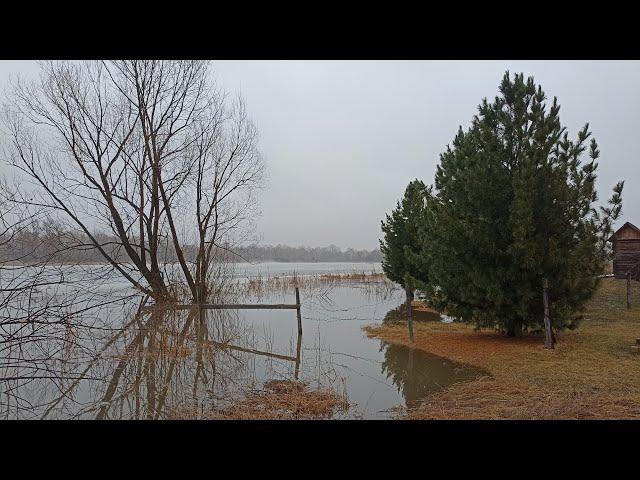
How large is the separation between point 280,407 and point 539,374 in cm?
398

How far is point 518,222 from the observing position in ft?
25.4

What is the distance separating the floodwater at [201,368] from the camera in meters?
5.43

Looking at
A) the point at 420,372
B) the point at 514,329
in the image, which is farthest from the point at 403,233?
the point at 420,372

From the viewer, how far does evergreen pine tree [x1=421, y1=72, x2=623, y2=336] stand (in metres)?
7.89

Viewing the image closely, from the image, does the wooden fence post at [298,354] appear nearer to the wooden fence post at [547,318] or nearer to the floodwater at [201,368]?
the floodwater at [201,368]

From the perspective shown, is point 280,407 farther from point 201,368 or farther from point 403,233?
point 403,233

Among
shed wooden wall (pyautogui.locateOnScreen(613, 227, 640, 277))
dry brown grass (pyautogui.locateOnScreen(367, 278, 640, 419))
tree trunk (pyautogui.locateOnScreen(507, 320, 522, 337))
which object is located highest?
shed wooden wall (pyautogui.locateOnScreen(613, 227, 640, 277))

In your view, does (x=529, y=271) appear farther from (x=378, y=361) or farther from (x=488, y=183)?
(x=378, y=361)

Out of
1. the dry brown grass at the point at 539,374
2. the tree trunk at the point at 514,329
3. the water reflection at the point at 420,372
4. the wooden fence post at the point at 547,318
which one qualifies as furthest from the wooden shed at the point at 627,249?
the water reflection at the point at 420,372

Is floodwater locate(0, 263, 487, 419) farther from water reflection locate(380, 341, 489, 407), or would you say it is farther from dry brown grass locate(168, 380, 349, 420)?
dry brown grass locate(168, 380, 349, 420)

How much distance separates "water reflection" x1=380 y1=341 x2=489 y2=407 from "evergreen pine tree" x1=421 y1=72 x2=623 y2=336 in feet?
5.64

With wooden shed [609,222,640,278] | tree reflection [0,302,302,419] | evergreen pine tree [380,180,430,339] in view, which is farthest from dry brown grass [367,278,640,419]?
wooden shed [609,222,640,278]

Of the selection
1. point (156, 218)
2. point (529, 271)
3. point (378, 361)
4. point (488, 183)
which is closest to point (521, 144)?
point (488, 183)

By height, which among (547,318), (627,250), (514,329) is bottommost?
(514,329)
